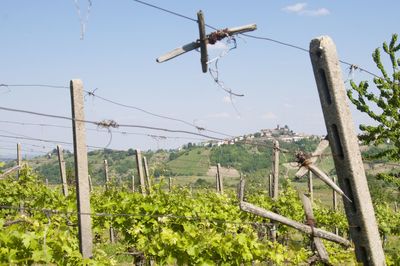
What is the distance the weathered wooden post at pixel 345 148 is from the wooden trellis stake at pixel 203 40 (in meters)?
0.65

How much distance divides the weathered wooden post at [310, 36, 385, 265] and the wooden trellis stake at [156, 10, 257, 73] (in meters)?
0.65

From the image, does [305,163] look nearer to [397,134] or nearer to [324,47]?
[324,47]

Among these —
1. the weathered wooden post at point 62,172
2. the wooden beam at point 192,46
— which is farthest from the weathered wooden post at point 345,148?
the weathered wooden post at point 62,172

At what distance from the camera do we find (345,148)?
13.4 ft

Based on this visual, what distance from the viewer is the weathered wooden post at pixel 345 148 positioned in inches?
159

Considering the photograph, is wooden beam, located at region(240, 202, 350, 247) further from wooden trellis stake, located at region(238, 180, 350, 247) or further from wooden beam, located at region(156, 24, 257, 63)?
wooden beam, located at region(156, 24, 257, 63)

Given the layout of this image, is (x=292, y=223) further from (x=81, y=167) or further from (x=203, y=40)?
(x=81, y=167)

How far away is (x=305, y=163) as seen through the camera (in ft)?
13.9

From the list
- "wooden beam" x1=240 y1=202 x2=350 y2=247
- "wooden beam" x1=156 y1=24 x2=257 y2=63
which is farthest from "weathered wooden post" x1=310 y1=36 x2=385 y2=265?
"wooden beam" x1=156 y1=24 x2=257 y2=63

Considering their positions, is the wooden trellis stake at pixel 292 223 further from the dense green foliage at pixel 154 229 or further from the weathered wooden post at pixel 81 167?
the weathered wooden post at pixel 81 167

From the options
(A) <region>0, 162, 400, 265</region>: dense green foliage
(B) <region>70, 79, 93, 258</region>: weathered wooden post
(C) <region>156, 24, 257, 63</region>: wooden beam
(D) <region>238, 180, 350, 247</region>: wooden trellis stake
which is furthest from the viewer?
(B) <region>70, 79, 93, 258</region>: weathered wooden post

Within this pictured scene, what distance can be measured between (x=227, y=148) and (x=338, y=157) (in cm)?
14999

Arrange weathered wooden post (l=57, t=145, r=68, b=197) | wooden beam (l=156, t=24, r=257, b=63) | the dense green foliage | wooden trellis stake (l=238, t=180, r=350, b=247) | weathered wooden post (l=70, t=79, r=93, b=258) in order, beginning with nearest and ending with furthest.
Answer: wooden beam (l=156, t=24, r=257, b=63) < wooden trellis stake (l=238, t=180, r=350, b=247) < the dense green foliage < weathered wooden post (l=70, t=79, r=93, b=258) < weathered wooden post (l=57, t=145, r=68, b=197)

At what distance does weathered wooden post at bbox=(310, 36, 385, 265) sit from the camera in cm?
403
